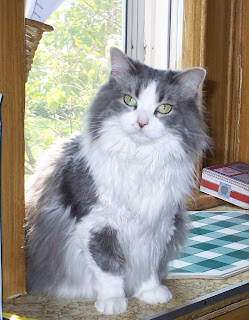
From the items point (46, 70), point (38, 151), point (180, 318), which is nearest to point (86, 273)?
point (180, 318)

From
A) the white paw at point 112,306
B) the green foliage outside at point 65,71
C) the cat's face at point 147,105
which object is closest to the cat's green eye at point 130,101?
→ the cat's face at point 147,105

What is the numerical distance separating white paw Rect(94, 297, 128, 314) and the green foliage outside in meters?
0.72

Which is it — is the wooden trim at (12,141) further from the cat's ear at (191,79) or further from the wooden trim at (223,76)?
the wooden trim at (223,76)

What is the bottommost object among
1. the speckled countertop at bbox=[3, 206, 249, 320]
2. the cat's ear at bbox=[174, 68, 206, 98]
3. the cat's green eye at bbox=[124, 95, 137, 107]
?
the speckled countertop at bbox=[3, 206, 249, 320]

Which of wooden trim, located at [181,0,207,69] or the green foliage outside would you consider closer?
the green foliage outside

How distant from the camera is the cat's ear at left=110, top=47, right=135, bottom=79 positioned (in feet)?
4.19

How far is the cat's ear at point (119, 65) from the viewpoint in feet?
4.19

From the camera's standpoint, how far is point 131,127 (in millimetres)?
1208

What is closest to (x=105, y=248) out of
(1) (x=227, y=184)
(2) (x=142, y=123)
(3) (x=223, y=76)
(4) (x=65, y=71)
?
(2) (x=142, y=123)

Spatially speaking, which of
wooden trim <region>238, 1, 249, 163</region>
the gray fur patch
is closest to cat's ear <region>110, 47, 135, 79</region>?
the gray fur patch

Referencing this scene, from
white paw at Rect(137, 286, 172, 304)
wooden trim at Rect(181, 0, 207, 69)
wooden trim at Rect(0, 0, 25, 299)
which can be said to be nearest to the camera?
wooden trim at Rect(0, 0, 25, 299)

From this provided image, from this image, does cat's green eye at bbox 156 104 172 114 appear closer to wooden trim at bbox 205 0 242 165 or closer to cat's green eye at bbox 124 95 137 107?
cat's green eye at bbox 124 95 137 107

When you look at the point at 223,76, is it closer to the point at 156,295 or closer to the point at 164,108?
the point at 164,108

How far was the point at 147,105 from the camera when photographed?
1.23 metres
